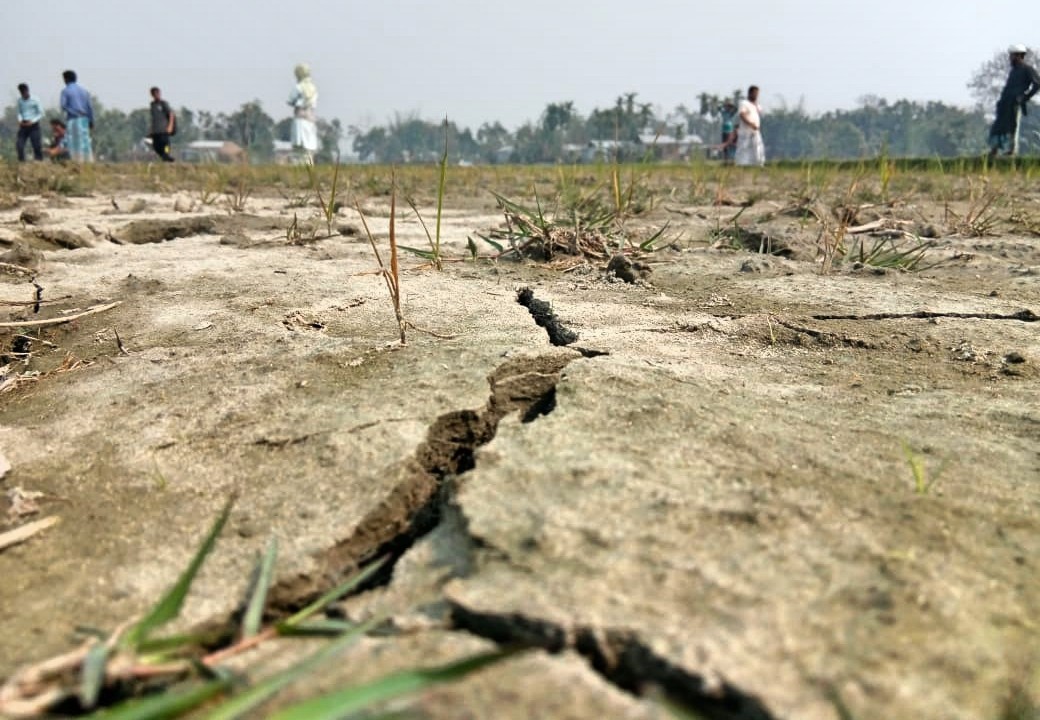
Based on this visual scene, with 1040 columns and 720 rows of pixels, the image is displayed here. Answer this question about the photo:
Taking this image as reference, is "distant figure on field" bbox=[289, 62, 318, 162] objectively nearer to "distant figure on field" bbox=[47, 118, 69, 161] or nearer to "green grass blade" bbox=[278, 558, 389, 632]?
"distant figure on field" bbox=[47, 118, 69, 161]

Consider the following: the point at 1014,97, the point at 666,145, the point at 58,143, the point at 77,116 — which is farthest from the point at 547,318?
the point at 58,143

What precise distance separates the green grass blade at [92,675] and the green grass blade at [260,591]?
11 centimetres

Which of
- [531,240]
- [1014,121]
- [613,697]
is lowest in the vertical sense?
[613,697]

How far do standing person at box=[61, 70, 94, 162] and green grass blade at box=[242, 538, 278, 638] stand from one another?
33.3 feet

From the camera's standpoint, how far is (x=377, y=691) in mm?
525

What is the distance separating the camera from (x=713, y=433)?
1.06 meters

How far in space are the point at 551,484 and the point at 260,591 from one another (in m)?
0.33

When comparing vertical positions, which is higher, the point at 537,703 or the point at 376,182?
the point at 376,182

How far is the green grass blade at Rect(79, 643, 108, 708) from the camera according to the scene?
1.88 ft

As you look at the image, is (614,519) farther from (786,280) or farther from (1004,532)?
(786,280)

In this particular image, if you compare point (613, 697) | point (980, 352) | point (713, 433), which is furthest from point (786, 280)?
point (613, 697)

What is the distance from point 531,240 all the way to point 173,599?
1.85 metres

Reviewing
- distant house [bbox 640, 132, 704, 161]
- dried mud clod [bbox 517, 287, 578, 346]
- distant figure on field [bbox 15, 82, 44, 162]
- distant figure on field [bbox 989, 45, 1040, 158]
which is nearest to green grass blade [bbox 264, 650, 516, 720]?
dried mud clod [bbox 517, 287, 578, 346]

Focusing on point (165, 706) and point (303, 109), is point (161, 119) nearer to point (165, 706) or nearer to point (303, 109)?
point (303, 109)
